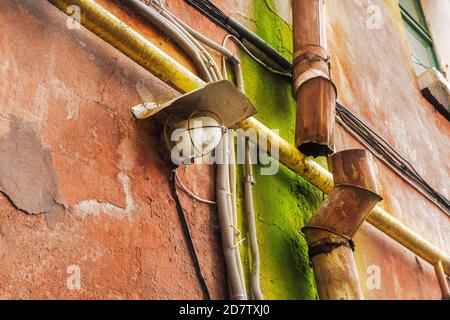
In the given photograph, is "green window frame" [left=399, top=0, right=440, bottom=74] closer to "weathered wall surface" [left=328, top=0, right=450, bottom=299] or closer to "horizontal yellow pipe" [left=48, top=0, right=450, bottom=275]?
"weathered wall surface" [left=328, top=0, right=450, bottom=299]

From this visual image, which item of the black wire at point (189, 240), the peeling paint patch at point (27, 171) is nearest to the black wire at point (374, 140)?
the black wire at point (189, 240)

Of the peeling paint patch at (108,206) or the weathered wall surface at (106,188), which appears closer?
the weathered wall surface at (106,188)

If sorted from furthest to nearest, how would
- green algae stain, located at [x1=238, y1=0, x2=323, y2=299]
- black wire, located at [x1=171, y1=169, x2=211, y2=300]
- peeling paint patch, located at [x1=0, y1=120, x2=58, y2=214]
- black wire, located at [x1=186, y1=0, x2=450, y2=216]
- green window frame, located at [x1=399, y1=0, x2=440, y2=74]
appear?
1. green window frame, located at [x1=399, y1=0, x2=440, y2=74]
2. black wire, located at [x1=186, y1=0, x2=450, y2=216]
3. green algae stain, located at [x1=238, y1=0, x2=323, y2=299]
4. black wire, located at [x1=171, y1=169, x2=211, y2=300]
5. peeling paint patch, located at [x1=0, y1=120, x2=58, y2=214]

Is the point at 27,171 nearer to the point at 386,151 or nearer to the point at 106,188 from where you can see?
the point at 106,188

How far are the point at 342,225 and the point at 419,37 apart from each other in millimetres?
4993

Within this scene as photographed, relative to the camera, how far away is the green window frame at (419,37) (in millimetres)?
6691

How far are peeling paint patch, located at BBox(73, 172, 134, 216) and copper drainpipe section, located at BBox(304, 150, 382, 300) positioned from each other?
Answer: 961 mm

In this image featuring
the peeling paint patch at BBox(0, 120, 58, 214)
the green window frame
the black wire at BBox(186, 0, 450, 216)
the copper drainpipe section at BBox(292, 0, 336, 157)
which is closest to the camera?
the peeling paint patch at BBox(0, 120, 58, 214)

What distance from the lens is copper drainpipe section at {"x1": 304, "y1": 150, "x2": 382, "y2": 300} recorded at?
2586mm

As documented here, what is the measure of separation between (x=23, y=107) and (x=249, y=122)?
112 centimetres

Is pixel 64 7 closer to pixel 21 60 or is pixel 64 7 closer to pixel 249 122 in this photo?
pixel 21 60

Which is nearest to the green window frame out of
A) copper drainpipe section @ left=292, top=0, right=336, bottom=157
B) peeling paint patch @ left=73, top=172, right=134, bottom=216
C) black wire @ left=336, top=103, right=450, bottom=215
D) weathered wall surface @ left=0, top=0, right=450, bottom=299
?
black wire @ left=336, top=103, right=450, bottom=215

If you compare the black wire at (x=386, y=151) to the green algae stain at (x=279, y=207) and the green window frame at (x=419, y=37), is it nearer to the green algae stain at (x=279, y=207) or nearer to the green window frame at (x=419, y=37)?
the green algae stain at (x=279, y=207)

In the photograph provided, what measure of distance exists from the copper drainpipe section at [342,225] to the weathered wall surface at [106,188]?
0.19 m
